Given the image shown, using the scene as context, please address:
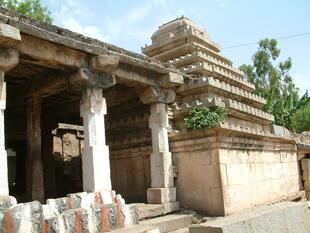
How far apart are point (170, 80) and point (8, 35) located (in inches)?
151

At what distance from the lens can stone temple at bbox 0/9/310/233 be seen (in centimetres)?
542

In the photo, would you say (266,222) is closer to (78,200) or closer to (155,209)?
(78,200)

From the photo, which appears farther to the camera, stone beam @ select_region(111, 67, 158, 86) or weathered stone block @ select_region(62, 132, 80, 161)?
weathered stone block @ select_region(62, 132, 80, 161)

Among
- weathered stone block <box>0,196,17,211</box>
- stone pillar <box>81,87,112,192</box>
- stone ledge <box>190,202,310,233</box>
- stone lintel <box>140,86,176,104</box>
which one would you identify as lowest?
stone ledge <box>190,202,310,233</box>

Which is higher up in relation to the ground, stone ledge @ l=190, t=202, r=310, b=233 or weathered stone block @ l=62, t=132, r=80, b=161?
weathered stone block @ l=62, t=132, r=80, b=161

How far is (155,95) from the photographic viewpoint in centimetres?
796

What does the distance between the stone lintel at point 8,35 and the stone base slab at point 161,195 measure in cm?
412

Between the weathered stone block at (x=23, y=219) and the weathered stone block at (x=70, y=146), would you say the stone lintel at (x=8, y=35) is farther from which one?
the weathered stone block at (x=70, y=146)

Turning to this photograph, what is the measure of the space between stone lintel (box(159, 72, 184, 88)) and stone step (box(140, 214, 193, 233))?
282 cm

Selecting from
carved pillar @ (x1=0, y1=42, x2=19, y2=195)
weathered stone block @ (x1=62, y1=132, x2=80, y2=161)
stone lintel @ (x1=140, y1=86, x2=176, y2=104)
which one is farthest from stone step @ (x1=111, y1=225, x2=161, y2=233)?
weathered stone block @ (x1=62, y1=132, x2=80, y2=161)

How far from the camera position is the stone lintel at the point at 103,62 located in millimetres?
6445

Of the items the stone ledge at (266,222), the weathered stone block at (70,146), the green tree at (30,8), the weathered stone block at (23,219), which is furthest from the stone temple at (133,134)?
the green tree at (30,8)

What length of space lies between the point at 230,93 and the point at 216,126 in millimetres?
2105

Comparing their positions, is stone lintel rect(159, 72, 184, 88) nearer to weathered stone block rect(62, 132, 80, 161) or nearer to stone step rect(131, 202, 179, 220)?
stone step rect(131, 202, 179, 220)
